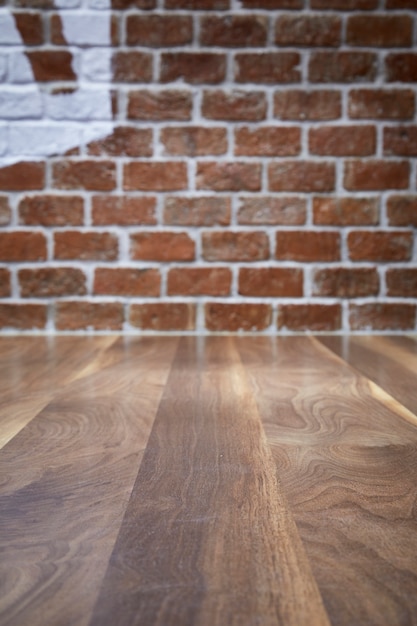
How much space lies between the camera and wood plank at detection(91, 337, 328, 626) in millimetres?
328

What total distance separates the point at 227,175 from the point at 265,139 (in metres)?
0.14

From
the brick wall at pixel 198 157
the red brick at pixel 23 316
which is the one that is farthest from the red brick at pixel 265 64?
the red brick at pixel 23 316

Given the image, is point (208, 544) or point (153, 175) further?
point (153, 175)

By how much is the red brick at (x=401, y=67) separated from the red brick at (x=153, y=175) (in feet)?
1.98

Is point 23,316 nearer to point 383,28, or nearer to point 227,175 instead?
point 227,175

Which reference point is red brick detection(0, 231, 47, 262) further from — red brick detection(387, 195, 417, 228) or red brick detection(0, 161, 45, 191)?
red brick detection(387, 195, 417, 228)

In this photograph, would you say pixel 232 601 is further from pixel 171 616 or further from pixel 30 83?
pixel 30 83

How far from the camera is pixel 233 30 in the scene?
169 cm

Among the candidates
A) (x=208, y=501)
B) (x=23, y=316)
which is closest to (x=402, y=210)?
(x=23, y=316)

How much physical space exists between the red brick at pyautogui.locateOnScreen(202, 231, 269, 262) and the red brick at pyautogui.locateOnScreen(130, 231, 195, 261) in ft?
0.15

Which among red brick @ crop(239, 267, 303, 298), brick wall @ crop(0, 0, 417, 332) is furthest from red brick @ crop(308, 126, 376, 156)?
red brick @ crop(239, 267, 303, 298)

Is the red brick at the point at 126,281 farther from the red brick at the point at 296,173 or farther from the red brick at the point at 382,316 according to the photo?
A: the red brick at the point at 382,316

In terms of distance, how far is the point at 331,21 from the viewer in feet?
5.57

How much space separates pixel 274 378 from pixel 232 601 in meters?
0.73
